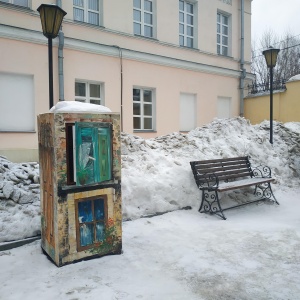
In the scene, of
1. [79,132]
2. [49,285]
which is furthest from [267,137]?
[49,285]

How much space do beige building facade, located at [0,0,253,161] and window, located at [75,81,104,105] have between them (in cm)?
3

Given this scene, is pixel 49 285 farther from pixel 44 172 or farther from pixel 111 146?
pixel 111 146

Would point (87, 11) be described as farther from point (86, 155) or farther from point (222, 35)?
point (86, 155)

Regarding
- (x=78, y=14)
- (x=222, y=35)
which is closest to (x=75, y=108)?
(x=78, y=14)

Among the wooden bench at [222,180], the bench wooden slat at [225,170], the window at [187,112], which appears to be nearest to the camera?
the wooden bench at [222,180]

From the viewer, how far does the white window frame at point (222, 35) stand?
14148 millimetres

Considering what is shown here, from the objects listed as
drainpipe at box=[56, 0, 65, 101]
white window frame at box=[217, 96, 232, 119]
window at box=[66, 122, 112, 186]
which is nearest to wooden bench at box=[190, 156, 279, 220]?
window at box=[66, 122, 112, 186]

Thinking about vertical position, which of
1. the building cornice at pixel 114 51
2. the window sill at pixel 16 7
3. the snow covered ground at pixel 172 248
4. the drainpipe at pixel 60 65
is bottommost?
the snow covered ground at pixel 172 248

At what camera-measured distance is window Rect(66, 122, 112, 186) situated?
3402mm

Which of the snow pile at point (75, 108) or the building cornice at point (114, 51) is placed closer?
the snow pile at point (75, 108)

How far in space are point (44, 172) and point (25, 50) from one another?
5.95 metres

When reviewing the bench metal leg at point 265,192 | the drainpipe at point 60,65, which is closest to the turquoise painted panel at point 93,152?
the bench metal leg at point 265,192

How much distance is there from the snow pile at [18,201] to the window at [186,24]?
9.47 m

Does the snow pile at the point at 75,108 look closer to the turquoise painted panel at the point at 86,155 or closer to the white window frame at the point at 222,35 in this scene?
the turquoise painted panel at the point at 86,155
